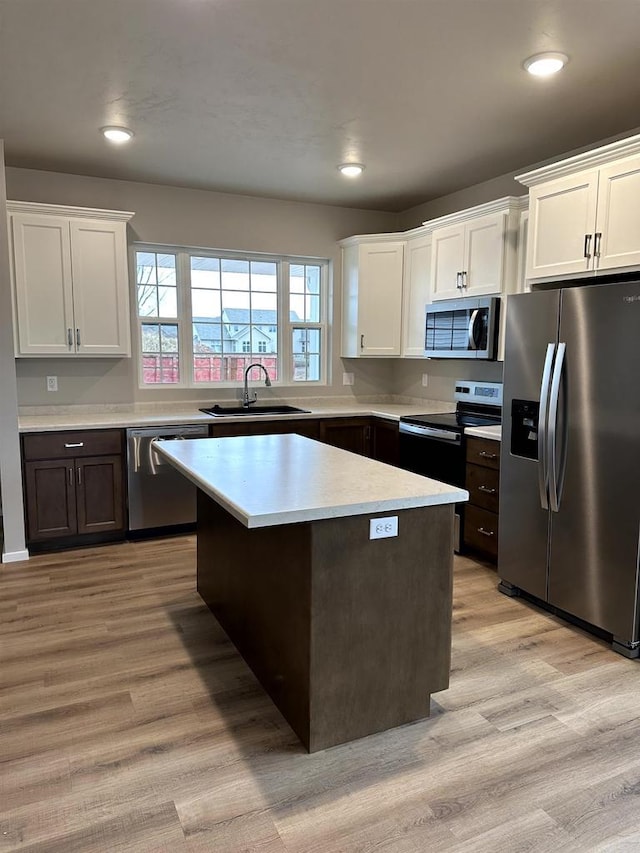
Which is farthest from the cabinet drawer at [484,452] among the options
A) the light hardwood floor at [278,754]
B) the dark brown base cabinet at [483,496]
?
the light hardwood floor at [278,754]

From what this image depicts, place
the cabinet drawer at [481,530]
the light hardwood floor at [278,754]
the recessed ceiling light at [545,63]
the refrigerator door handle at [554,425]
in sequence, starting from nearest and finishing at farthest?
the light hardwood floor at [278,754] → the recessed ceiling light at [545,63] → the refrigerator door handle at [554,425] → the cabinet drawer at [481,530]

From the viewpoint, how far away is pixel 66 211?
4043 mm

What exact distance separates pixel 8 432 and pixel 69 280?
115 centimetres

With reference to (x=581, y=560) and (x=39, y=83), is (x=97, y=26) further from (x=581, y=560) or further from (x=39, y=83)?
(x=581, y=560)

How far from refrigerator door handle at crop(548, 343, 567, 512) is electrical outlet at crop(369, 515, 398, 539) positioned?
1.23m

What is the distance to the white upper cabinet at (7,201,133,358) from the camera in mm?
3984

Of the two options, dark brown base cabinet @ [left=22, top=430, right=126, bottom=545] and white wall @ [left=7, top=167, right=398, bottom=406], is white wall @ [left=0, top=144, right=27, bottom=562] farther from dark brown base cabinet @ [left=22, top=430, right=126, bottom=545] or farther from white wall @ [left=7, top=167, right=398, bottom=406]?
white wall @ [left=7, top=167, right=398, bottom=406]

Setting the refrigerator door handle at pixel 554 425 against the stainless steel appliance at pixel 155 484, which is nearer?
the refrigerator door handle at pixel 554 425

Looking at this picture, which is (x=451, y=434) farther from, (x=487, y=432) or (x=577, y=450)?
(x=577, y=450)

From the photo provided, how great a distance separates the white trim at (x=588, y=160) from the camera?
2.71 meters

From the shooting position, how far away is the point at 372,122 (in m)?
3.29

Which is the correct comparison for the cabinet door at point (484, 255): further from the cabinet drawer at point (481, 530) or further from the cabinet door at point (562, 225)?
the cabinet drawer at point (481, 530)

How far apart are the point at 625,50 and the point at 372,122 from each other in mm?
1285

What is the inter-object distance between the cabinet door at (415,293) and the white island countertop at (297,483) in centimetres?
220
